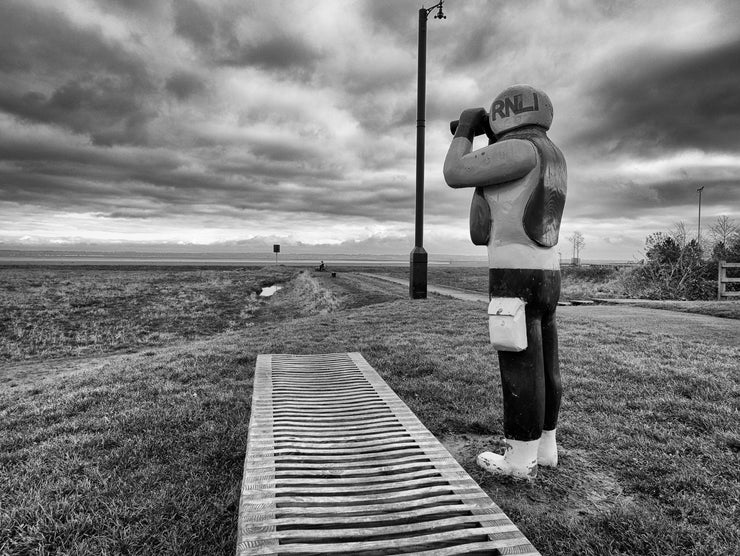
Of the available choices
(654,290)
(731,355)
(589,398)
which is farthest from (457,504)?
(654,290)

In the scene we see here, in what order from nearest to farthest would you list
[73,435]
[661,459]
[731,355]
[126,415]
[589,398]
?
[661,459], [73,435], [126,415], [589,398], [731,355]

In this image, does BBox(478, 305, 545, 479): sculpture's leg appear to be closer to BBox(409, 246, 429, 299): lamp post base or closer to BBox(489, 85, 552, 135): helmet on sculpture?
BBox(489, 85, 552, 135): helmet on sculpture

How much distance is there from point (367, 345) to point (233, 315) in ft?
30.3

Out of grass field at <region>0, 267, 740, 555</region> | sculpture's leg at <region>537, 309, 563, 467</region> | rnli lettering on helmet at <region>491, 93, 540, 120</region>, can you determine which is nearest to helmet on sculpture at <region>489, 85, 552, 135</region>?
rnli lettering on helmet at <region>491, 93, 540, 120</region>

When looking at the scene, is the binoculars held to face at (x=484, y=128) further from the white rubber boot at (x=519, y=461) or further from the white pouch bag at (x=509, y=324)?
the white rubber boot at (x=519, y=461)

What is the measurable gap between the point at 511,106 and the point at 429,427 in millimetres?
2728

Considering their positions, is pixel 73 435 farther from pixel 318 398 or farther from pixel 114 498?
pixel 318 398

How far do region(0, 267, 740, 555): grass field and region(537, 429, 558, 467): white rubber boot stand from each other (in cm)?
14

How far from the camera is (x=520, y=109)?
2.93 meters

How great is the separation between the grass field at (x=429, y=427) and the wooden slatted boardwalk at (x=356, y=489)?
45cm

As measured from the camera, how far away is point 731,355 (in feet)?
20.9

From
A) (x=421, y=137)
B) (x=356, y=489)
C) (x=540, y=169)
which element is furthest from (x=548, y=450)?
(x=421, y=137)

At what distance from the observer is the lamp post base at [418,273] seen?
1200 cm

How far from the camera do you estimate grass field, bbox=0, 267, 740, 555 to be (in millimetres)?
2438
